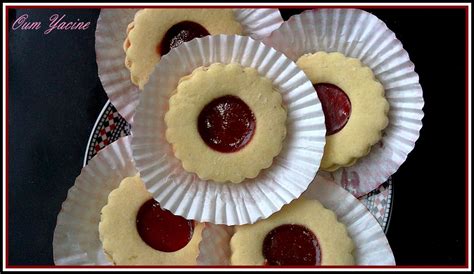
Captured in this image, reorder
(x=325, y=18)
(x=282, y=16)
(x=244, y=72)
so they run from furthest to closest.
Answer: (x=282, y=16) → (x=325, y=18) → (x=244, y=72)

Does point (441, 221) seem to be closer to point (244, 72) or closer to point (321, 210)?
point (321, 210)

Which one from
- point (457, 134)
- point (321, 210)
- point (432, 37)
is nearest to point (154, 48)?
point (321, 210)

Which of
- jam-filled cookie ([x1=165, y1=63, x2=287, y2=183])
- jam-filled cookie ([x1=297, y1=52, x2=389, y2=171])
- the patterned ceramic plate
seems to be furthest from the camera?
the patterned ceramic plate

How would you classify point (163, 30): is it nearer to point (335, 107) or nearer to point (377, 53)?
point (335, 107)

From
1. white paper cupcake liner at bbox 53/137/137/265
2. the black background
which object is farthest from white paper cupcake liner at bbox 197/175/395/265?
white paper cupcake liner at bbox 53/137/137/265

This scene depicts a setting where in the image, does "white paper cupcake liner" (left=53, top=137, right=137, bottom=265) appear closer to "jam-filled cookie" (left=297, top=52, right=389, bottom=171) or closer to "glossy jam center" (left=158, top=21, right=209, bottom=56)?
"glossy jam center" (left=158, top=21, right=209, bottom=56)

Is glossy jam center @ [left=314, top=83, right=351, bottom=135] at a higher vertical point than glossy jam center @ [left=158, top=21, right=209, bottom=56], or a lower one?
lower

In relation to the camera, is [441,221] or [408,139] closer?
[408,139]
